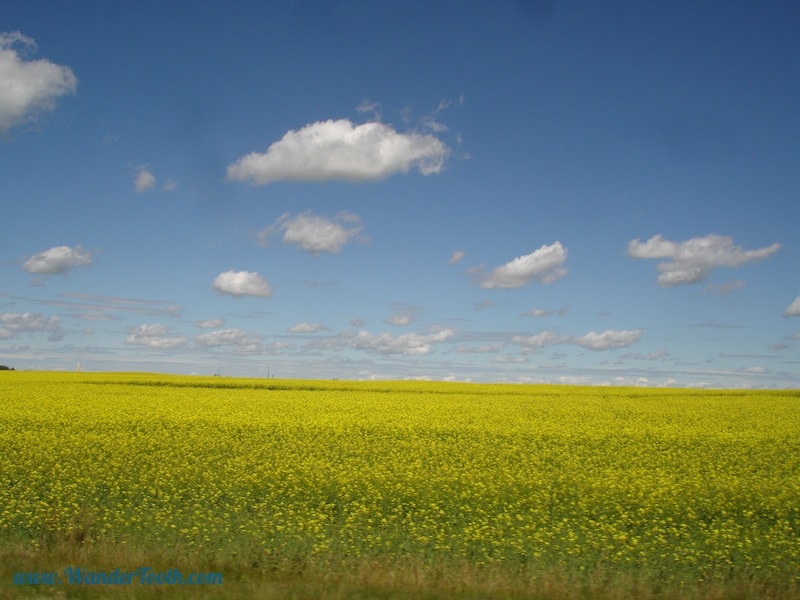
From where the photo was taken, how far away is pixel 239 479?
43.1ft

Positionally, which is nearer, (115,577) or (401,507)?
(115,577)

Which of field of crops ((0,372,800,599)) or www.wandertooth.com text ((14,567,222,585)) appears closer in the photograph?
www.wandertooth.com text ((14,567,222,585))

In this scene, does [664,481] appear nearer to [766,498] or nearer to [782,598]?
[766,498]

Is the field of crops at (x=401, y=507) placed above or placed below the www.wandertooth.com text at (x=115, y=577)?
above

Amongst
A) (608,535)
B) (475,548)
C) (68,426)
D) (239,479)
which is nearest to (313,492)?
(239,479)

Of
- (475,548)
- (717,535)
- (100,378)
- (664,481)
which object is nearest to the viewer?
(475,548)

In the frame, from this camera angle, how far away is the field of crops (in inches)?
343

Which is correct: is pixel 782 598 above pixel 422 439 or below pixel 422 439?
below

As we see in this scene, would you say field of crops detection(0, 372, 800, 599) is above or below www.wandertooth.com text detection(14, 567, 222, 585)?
above

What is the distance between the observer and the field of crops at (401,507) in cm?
872

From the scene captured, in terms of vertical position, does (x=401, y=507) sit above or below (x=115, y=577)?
above

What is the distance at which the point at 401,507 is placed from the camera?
38.3ft

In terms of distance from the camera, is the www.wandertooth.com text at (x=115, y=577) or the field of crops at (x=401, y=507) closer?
the www.wandertooth.com text at (x=115, y=577)

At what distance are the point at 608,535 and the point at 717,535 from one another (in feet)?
5.63
